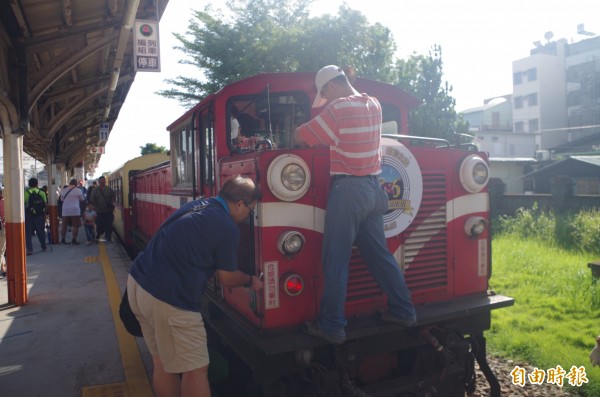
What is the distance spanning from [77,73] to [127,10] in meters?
4.85

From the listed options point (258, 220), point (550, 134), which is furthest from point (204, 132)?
point (550, 134)

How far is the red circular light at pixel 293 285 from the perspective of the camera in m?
3.38

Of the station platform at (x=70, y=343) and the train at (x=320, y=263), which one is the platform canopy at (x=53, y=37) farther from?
the train at (x=320, y=263)

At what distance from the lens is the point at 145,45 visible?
854 centimetres

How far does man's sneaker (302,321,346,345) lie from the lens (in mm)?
3162

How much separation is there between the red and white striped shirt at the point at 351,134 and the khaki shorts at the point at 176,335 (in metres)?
1.36

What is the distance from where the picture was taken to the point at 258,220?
3.34 m

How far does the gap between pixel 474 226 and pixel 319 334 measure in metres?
1.67

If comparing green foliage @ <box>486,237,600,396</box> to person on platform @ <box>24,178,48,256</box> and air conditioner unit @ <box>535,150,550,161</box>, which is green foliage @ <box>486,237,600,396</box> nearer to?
person on platform @ <box>24,178,48,256</box>

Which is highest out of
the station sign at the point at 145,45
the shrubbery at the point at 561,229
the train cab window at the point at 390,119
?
the station sign at the point at 145,45

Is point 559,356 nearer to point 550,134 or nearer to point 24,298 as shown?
point 24,298

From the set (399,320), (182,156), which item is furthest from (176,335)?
(182,156)

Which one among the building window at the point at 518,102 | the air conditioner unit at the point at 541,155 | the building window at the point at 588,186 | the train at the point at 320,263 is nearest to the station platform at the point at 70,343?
the train at the point at 320,263

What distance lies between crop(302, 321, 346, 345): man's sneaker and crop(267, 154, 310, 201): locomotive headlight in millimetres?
859
